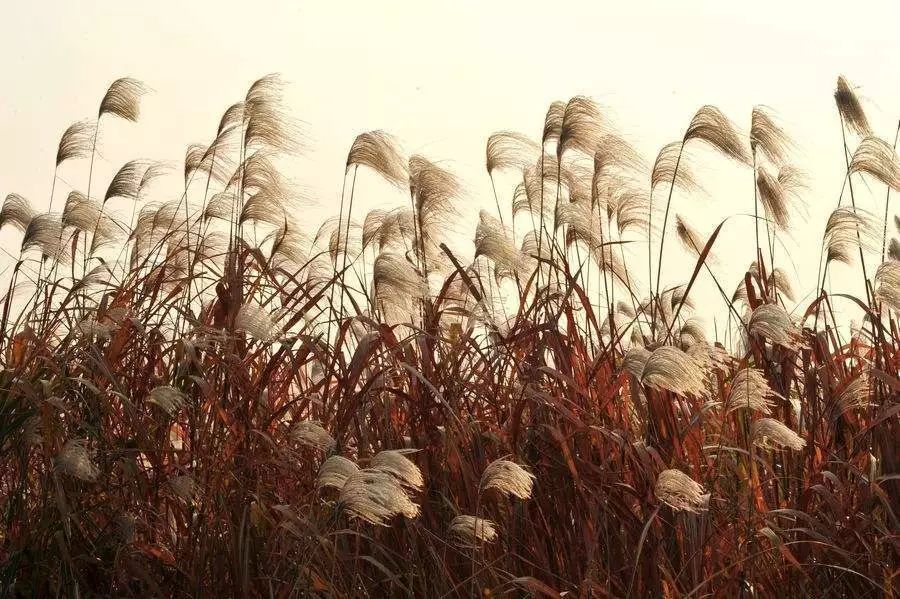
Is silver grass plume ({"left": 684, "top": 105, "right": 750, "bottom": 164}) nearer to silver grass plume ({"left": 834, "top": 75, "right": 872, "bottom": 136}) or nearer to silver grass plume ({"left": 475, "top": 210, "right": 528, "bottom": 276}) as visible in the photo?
silver grass plume ({"left": 834, "top": 75, "right": 872, "bottom": 136})

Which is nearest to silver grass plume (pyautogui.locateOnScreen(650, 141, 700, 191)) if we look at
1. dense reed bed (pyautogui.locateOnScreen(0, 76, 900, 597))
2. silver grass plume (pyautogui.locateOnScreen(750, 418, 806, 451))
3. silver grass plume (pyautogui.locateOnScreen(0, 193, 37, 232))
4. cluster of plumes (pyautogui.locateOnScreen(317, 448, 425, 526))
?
dense reed bed (pyautogui.locateOnScreen(0, 76, 900, 597))

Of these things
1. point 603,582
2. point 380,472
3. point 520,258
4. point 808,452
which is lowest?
point 603,582

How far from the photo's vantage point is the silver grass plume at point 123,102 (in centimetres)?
427

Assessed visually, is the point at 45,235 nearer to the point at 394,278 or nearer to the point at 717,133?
the point at 394,278

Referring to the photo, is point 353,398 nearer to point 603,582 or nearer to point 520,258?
point 520,258

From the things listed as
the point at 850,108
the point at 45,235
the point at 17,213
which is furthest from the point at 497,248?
the point at 17,213

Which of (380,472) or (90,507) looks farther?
(90,507)

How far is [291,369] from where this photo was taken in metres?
3.30

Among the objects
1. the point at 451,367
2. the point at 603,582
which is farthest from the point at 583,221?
the point at 603,582

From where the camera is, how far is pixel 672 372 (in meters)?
2.20

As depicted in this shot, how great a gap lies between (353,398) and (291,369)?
0.40 m

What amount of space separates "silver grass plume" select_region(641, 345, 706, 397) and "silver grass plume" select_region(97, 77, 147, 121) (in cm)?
265

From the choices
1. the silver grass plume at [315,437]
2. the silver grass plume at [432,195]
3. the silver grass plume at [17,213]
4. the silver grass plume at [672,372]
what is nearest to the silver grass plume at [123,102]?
the silver grass plume at [17,213]

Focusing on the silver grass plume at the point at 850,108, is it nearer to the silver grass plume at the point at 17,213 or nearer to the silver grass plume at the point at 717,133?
the silver grass plume at the point at 717,133
